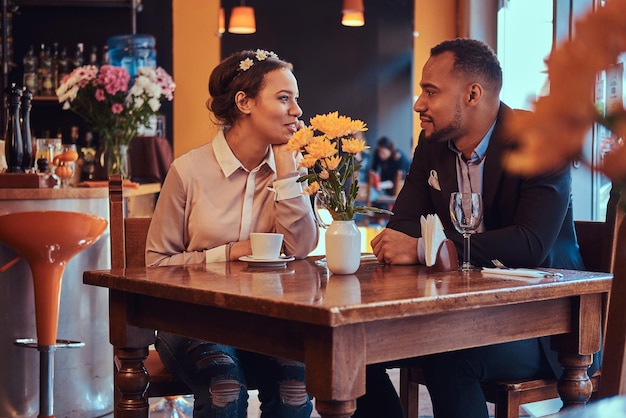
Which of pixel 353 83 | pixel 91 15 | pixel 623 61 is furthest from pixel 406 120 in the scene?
pixel 623 61

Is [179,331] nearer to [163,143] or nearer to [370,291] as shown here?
[370,291]

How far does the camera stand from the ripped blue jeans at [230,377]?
2053 mm

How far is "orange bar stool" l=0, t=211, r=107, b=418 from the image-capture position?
10.6 feet

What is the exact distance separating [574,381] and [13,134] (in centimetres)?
261

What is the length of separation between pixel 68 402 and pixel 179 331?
2.02 meters

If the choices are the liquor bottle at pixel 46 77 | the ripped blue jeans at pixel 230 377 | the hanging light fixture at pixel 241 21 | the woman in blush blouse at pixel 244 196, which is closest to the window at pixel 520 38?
the hanging light fixture at pixel 241 21

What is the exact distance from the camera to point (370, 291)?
1637 mm

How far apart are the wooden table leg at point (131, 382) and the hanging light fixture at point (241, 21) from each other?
628 cm

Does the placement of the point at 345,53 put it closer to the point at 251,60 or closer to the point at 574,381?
the point at 251,60

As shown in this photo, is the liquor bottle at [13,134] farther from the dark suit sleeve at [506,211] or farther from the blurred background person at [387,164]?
the blurred background person at [387,164]

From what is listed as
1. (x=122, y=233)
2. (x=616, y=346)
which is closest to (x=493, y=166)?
(x=122, y=233)

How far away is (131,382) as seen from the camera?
199 centimetres

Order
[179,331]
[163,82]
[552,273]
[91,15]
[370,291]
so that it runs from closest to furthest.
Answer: [370,291] < [179,331] < [552,273] < [163,82] < [91,15]

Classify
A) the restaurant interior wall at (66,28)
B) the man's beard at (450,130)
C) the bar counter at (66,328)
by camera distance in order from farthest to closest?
the restaurant interior wall at (66,28), the bar counter at (66,328), the man's beard at (450,130)
